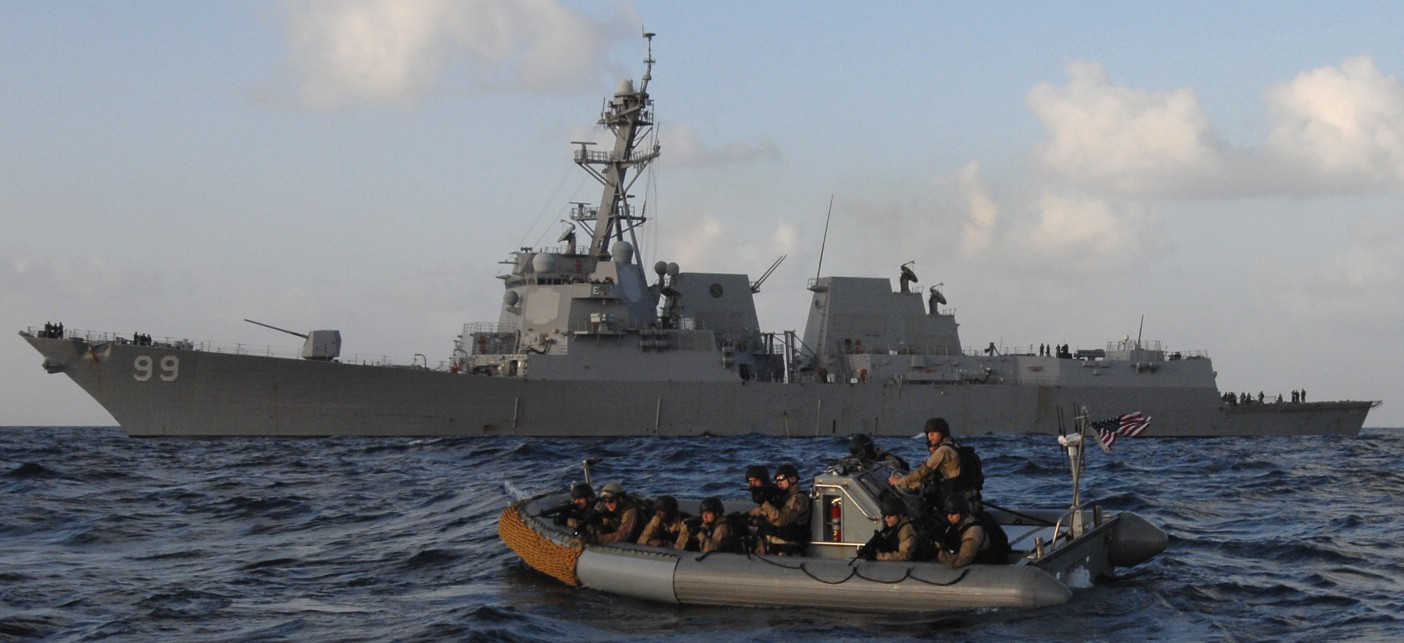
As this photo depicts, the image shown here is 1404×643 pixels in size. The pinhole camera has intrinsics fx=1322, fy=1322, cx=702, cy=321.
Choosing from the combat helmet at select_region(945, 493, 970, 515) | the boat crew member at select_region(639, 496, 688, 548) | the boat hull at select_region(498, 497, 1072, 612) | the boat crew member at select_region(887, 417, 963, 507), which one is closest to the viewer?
the boat hull at select_region(498, 497, 1072, 612)

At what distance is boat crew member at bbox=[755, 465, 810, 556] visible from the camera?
35.8 feet

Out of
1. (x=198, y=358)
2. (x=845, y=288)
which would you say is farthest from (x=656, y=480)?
(x=845, y=288)

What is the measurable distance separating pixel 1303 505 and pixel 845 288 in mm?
23275

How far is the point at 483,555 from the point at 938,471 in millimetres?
5276

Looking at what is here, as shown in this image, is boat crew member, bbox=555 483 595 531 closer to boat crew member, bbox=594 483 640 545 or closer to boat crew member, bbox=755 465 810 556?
boat crew member, bbox=594 483 640 545

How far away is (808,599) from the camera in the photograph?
33.3ft

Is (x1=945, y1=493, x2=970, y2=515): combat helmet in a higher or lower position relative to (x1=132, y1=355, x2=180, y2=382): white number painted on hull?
lower

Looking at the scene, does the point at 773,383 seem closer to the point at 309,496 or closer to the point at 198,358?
the point at 198,358

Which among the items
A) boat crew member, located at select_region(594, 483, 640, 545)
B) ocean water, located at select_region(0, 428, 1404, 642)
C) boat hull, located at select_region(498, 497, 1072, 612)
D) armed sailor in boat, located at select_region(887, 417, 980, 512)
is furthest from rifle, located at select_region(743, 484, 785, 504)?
boat crew member, located at select_region(594, 483, 640, 545)

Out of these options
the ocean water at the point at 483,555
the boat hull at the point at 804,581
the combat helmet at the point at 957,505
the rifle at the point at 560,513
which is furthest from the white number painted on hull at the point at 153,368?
the combat helmet at the point at 957,505

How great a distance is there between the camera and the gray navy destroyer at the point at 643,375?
32.6 meters

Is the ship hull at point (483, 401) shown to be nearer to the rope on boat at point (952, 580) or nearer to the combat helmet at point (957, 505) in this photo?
the combat helmet at point (957, 505)

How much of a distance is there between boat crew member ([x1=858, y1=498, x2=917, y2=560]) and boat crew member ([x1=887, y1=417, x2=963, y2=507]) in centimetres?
38

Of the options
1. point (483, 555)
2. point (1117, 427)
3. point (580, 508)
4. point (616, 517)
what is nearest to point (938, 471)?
point (1117, 427)
